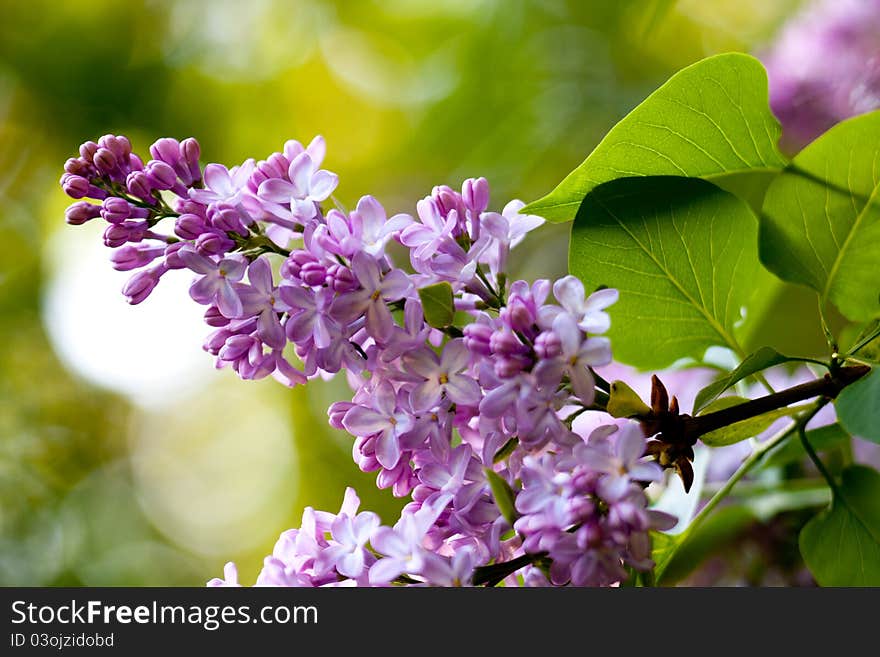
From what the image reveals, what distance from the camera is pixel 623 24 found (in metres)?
1.34

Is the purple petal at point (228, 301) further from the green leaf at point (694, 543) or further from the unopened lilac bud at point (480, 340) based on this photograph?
the green leaf at point (694, 543)

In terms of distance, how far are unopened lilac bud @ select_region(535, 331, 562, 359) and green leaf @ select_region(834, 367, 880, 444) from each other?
0.30 feet

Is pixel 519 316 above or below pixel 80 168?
below

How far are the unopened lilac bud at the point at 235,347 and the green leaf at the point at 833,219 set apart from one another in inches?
7.6

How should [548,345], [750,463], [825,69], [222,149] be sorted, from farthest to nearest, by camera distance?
[222,149], [825,69], [750,463], [548,345]

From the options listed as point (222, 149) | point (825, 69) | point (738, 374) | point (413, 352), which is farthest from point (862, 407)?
point (222, 149)

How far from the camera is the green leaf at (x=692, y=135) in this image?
0.30 meters

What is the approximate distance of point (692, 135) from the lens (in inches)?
12.2

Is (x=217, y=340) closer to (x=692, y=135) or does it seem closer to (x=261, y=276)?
(x=261, y=276)

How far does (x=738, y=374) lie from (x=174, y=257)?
0.19 m

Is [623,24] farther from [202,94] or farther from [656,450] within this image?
[656,450]

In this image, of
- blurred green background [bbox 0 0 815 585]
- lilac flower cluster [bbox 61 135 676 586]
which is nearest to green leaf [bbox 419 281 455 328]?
lilac flower cluster [bbox 61 135 676 586]

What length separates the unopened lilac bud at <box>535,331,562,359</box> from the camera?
0.80 ft

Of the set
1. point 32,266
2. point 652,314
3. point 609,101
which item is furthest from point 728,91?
point 32,266
